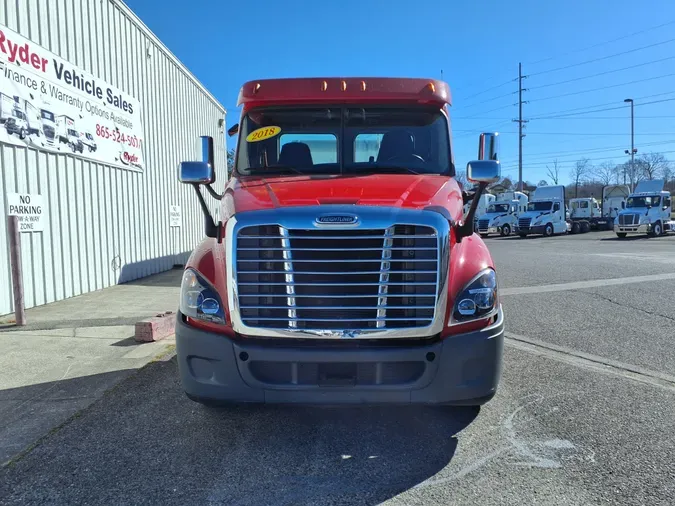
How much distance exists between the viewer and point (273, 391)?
9.99ft

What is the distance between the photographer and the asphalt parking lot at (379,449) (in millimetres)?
2855

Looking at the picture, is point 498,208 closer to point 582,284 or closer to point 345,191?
point 582,284

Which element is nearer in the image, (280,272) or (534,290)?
(280,272)

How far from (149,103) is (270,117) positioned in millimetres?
9243

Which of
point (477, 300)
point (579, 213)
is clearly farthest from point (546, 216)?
point (477, 300)

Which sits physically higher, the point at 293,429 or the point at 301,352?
the point at 301,352

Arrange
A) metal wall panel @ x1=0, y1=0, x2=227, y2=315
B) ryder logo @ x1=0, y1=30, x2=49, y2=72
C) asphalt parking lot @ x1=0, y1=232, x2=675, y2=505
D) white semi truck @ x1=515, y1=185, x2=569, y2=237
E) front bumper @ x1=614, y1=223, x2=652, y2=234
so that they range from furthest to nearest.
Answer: white semi truck @ x1=515, y1=185, x2=569, y2=237, front bumper @ x1=614, y1=223, x2=652, y2=234, metal wall panel @ x1=0, y1=0, x2=227, y2=315, ryder logo @ x1=0, y1=30, x2=49, y2=72, asphalt parking lot @ x1=0, y1=232, x2=675, y2=505

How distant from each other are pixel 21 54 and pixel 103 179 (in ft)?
9.68

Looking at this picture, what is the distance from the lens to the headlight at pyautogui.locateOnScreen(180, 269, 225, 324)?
317cm

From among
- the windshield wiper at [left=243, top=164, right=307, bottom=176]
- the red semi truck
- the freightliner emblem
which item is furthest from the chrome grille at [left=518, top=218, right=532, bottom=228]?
the freightliner emblem

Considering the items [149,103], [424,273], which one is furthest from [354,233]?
[149,103]

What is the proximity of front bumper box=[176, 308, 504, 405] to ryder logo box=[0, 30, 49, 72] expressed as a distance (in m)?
6.91

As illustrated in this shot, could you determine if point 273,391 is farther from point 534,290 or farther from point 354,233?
point 534,290

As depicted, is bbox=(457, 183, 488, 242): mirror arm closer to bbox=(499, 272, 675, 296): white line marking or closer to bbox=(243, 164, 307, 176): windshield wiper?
bbox=(243, 164, 307, 176): windshield wiper
